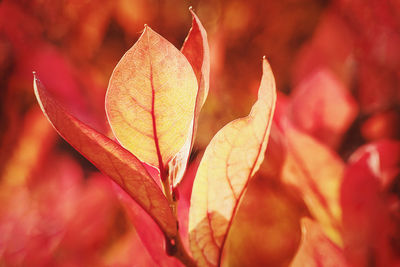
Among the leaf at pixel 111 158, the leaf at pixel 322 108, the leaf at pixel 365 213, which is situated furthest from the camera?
the leaf at pixel 322 108

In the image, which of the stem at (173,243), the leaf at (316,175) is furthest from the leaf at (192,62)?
the leaf at (316,175)

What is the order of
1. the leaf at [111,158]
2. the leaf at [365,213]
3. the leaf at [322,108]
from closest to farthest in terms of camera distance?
the leaf at [111,158]
the leaf at [365,213]
the leaf at [322,108]

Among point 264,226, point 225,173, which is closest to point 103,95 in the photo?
point 264,226

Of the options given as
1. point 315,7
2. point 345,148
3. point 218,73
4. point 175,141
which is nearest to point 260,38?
point 315,7

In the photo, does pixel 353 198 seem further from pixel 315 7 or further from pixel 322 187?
pixel 315 7

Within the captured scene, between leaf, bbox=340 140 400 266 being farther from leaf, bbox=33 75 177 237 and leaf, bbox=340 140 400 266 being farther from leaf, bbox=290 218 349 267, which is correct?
leaf, bbox=33 75 177 237

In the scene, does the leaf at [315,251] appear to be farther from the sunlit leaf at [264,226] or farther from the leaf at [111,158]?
the sunlit leaf at [264,226]

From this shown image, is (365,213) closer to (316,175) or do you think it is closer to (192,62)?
(316,175)
